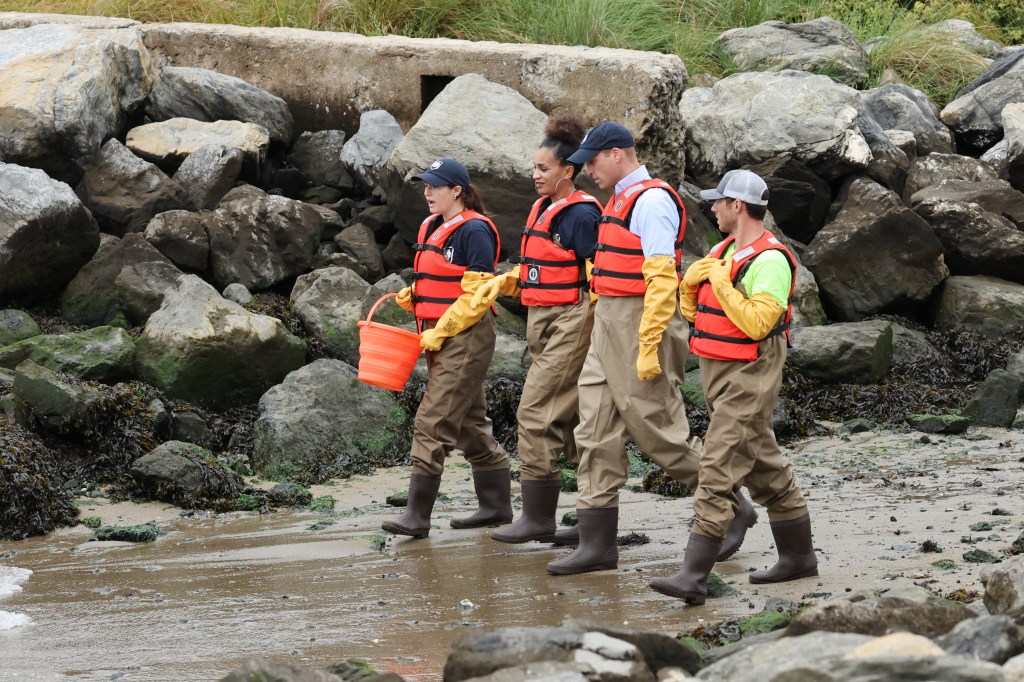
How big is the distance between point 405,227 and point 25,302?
10.3ft

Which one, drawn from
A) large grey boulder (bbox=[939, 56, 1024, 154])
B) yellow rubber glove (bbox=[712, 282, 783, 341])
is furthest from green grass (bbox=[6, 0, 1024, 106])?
yellow rubber glove (bbox=[712, 282, 783, 341])

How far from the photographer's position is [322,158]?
12.4m

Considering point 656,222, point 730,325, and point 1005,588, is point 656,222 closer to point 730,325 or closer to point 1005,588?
point 730,325

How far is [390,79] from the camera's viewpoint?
12578mm

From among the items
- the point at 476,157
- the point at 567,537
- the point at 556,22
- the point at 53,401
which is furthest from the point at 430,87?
the point at 567,537

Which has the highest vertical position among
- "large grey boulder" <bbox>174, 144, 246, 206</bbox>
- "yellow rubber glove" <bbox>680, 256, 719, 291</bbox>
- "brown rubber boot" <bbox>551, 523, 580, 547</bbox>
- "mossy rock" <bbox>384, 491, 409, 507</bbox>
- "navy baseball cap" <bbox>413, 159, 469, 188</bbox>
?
"navy baseball cap" <bbox>413, 159, 469, 188</bbox>

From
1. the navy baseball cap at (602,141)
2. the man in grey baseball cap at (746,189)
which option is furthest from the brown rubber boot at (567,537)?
the man in grey baseball cap at (746,189)

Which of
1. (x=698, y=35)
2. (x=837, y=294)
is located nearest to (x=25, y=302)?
(x=837, y=294)

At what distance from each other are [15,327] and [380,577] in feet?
16.8

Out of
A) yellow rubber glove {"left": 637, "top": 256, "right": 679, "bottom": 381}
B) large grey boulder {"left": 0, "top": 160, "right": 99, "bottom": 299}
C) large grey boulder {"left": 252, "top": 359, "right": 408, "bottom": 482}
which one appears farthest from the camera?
large grey boulder {"left": 0, "top": 160, "right": 99, "bottom": 299}

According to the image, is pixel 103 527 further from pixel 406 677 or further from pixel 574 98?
pixel 574 98

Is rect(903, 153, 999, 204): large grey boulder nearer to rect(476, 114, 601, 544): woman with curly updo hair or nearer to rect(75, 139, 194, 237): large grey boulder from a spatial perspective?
rect(75, 139, 194, 237): large grey boulder

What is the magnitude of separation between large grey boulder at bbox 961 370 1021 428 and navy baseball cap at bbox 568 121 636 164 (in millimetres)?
4337

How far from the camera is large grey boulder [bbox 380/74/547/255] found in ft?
36.7
